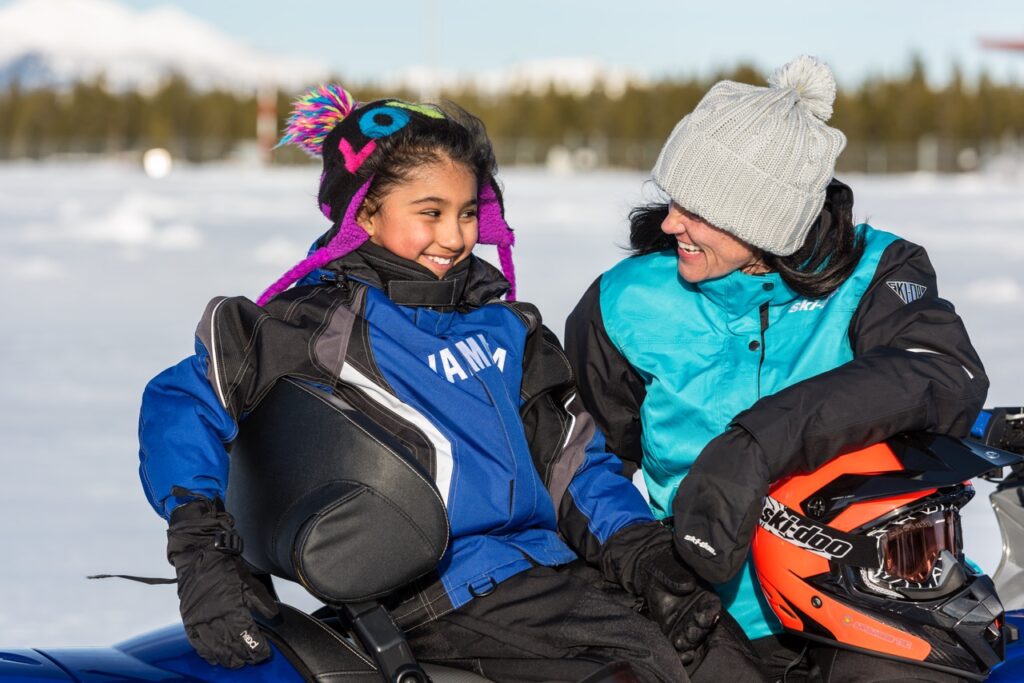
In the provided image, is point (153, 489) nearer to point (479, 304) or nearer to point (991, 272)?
point (479, 304)

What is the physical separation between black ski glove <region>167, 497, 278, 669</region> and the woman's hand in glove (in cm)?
59

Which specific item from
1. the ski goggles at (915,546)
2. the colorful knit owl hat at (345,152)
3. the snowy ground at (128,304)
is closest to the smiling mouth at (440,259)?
the colorful knit owl hat at (345,152)

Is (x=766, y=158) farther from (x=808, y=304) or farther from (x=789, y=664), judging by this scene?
(x=789, y=664)

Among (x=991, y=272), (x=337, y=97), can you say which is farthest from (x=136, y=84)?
(x=337, y=97)

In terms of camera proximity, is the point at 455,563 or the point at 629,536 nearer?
the point at 455,563

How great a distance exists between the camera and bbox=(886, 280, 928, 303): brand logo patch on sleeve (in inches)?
77.9

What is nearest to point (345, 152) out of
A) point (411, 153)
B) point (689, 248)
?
point (411, 153)

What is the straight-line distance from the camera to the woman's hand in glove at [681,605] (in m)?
1.84

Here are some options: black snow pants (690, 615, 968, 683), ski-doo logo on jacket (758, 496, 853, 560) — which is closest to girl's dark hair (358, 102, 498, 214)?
ski-doo logo on jacket (758, 496, 853, 560)

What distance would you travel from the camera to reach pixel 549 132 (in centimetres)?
3712

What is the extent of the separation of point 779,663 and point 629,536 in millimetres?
333

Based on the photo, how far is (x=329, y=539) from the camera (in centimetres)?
159

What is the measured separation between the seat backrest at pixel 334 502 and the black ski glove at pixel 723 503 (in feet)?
1.20

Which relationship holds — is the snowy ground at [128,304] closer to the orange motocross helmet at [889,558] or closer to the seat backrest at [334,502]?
the orange motocross helmet at [889,558]
